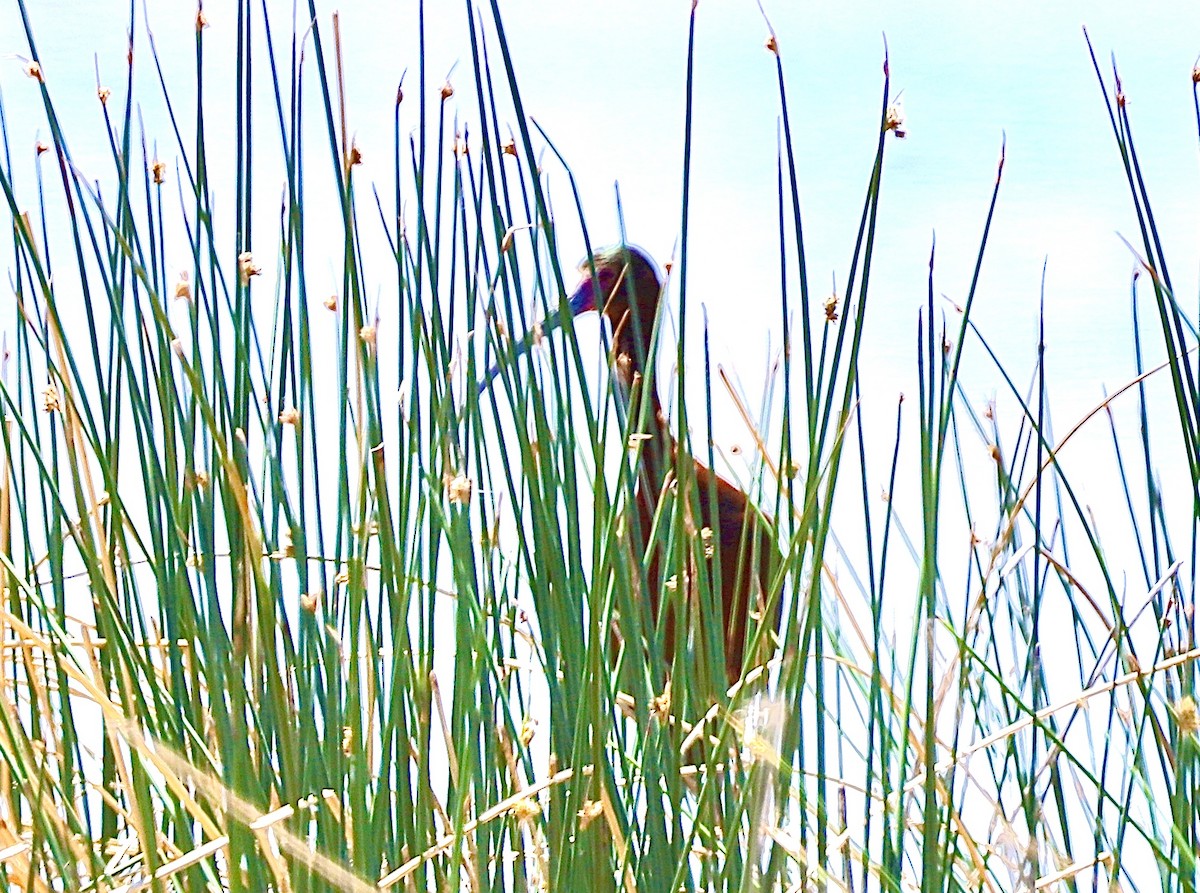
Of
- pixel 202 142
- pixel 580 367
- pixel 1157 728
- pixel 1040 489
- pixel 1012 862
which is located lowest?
pixel 1012 862

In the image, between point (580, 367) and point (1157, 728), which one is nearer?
point (580, 367)

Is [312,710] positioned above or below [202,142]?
below

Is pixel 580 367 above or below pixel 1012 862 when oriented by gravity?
above

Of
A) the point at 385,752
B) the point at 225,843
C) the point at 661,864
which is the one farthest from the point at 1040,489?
the point at 225,843

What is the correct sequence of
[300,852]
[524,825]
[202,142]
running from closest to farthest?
[300,852], [202,142], [524,825]

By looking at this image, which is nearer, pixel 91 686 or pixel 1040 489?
pixel 91 686

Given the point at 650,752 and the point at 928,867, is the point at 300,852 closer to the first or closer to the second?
the point at 650,752

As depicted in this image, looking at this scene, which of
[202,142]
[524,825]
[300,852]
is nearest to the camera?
[300,852]

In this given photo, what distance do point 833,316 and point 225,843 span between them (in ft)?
1.63

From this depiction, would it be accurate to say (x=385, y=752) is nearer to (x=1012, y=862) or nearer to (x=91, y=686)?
(x=91, y=686)

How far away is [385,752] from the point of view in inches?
36.5

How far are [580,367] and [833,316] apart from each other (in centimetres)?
16

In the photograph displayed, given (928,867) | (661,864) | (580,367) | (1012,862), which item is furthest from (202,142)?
Result: (1012,862)

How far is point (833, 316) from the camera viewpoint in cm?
90
